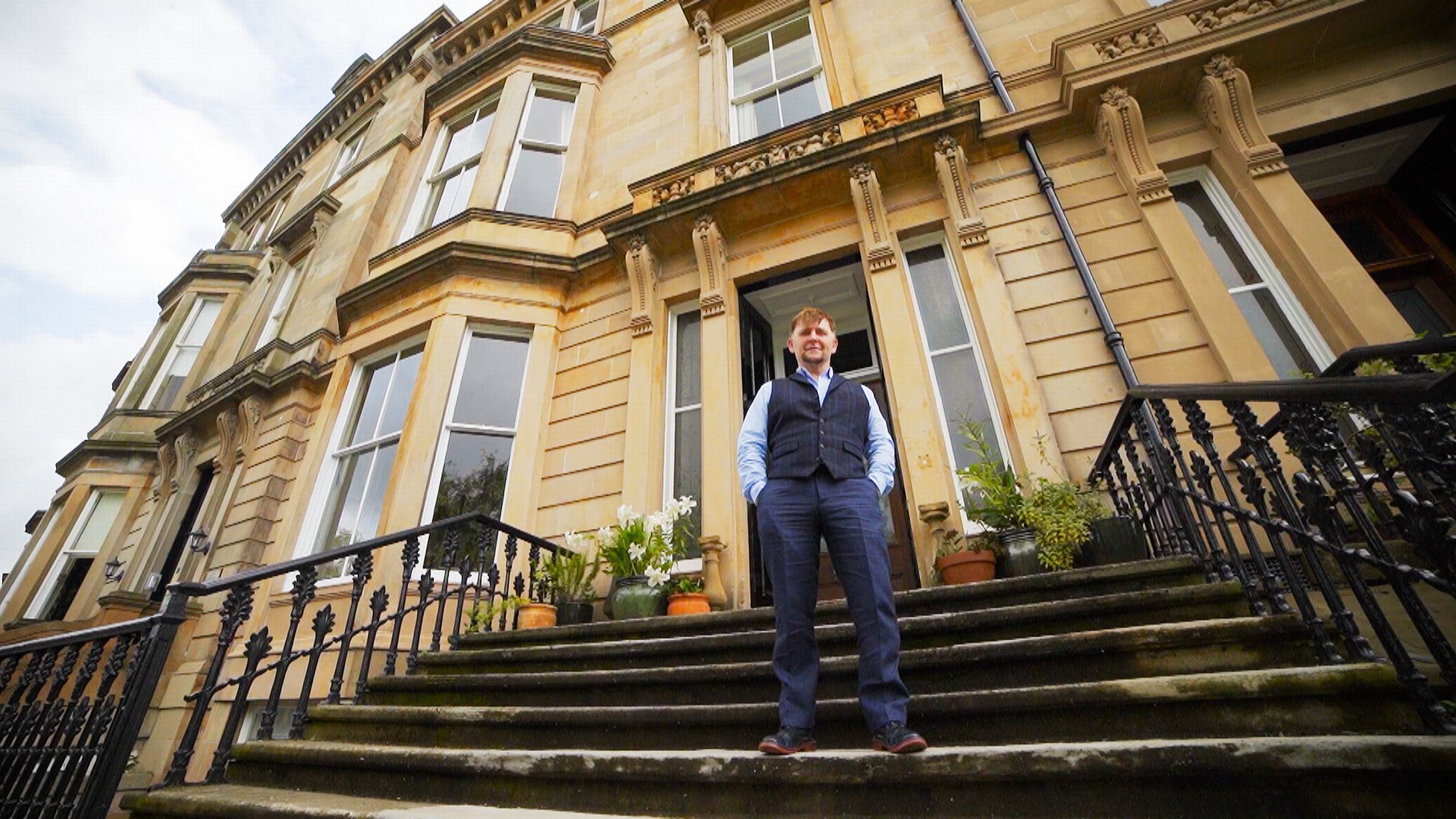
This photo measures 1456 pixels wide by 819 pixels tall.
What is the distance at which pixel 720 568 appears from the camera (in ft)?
15.1

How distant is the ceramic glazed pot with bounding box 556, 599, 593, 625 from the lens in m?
4.53

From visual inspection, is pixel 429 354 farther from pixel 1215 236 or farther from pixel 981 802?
pixel 1215 236

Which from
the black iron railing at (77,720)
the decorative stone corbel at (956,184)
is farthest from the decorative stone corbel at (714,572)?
the decorative stone corbel at (956,184)

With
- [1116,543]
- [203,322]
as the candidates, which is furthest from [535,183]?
[203,322]

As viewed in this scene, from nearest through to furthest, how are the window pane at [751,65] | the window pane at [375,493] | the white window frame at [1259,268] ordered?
the white window frame at [1259,268]
the window pane at [375,493]
the window pane at [751,65]

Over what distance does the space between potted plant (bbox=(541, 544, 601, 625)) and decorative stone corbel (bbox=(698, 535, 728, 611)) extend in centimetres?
94

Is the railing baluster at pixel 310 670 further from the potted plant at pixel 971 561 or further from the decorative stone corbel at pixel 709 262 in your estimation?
the decorative stone corbel at pixel 709 262

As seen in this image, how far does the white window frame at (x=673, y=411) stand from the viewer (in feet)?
16.4

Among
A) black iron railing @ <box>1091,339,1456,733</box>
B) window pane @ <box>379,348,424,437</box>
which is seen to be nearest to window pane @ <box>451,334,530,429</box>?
window pane @ <box>379,348,424,437</box>

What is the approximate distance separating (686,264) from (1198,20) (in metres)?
5.20

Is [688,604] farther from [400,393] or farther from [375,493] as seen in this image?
[400,393]

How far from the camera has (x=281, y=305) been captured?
34.4 ft

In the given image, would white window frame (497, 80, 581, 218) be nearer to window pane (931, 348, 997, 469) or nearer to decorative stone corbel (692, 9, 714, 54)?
decorative stone corbel (692, 9, 714, 54)

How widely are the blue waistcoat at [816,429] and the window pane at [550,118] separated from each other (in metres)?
7.55
